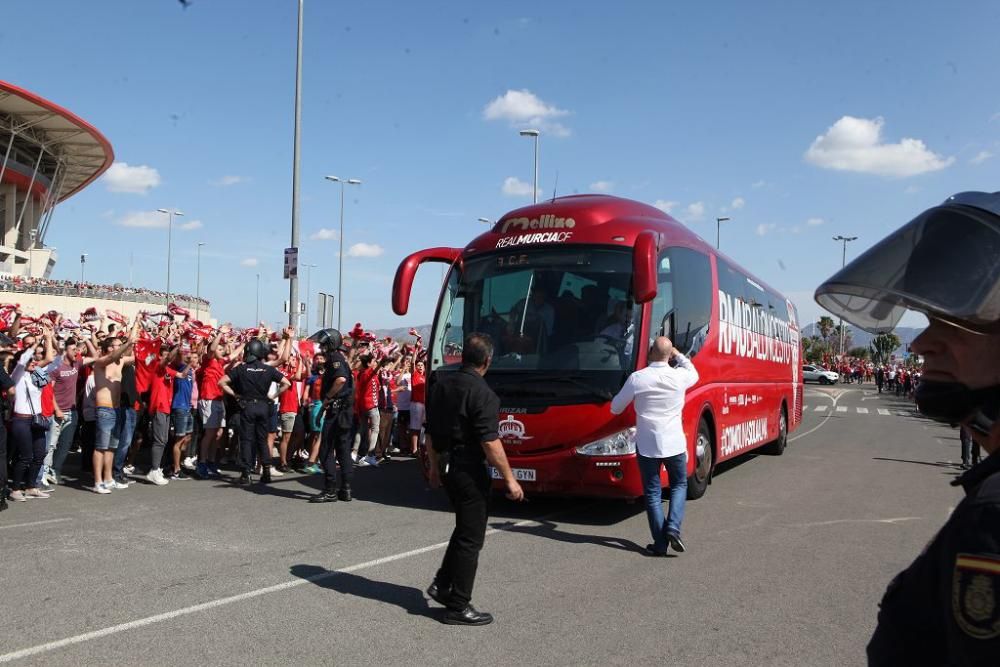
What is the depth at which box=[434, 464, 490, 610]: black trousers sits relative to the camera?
518 centimetres

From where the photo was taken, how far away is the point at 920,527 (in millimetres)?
8375

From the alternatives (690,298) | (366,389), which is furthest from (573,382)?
(366,389)

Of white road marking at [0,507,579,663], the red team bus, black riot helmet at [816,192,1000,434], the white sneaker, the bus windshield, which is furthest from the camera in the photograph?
the white sneaker

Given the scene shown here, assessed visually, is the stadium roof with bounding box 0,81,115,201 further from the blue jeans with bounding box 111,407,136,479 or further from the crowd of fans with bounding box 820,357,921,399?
the crowd of fans with bounding box 820,357,921,399

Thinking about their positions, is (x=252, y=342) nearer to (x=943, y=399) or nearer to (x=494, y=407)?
(x=494, y=407)

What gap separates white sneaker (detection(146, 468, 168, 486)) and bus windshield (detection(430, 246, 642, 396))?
4350mm

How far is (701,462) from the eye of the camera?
9844 millimetres

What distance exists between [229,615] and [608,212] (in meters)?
5.94

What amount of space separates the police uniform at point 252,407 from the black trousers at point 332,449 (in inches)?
71.3

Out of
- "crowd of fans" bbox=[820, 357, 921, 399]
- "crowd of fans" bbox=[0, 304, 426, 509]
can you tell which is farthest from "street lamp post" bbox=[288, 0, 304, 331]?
"crowd of fans" bbox=[820, 357, 921, 399]

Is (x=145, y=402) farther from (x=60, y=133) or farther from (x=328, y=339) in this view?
(x=60, y=133)

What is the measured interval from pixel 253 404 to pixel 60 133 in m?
56.7

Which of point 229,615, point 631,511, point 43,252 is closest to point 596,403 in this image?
point 631,511

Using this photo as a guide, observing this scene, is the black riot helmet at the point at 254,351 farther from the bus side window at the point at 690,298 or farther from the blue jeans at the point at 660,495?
the blue jeans at the point at 660,495
